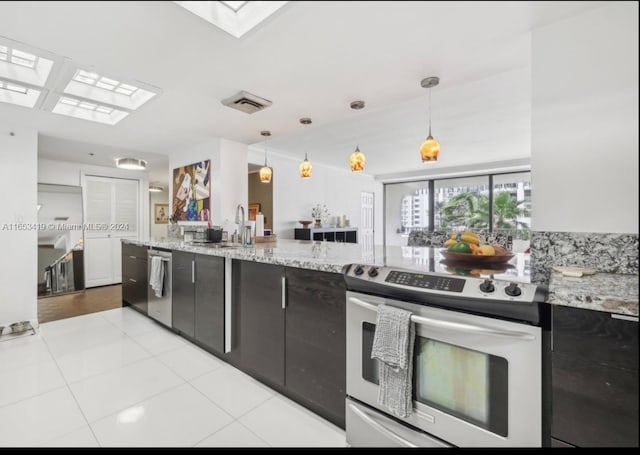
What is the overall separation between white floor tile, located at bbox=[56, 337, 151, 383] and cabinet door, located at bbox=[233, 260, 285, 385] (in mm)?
1005

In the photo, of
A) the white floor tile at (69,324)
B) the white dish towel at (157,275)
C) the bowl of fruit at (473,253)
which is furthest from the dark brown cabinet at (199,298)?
the bowl of fruit at (473,253)

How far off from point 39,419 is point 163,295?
4.59ft

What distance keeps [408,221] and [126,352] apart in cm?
719

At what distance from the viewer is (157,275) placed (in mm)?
2984

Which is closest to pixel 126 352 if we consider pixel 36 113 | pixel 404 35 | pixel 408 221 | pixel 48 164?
pixel 36 113

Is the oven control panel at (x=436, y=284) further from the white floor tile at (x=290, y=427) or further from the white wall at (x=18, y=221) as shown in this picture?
the white wall at (x=18, y=221)

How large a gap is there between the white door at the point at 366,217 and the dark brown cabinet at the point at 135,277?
5.25m

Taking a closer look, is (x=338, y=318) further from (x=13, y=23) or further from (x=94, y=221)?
(x=94, y=221)

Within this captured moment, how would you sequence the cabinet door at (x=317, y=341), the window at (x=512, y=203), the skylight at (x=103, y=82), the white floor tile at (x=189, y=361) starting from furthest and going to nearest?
the window at (x=512, y=203) < the white floor tile at (x=189, y=361) < the skylight at (x=103, y=82) < the cabinet door at (x=317, y=341)

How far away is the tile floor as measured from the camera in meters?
1.57

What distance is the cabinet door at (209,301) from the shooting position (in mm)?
2314

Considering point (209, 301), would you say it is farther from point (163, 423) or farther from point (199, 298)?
point (163, 423)

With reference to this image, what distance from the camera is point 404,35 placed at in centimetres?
157

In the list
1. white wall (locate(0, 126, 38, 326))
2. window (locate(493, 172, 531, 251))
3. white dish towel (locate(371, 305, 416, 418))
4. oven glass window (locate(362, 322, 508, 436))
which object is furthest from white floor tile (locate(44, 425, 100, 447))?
window (locate(493, 172, 531, 251))
